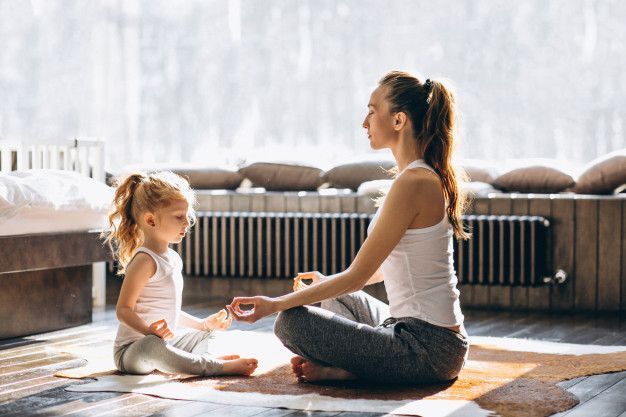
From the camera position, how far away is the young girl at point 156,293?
261 cm

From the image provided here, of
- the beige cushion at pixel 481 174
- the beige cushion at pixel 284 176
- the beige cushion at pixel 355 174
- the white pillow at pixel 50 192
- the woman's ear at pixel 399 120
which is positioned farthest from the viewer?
the beige cushion at pixel 284 176

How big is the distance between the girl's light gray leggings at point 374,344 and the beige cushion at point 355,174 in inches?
85.6

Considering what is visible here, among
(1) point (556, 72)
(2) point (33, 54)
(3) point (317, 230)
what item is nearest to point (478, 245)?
(3) point (317, 230)

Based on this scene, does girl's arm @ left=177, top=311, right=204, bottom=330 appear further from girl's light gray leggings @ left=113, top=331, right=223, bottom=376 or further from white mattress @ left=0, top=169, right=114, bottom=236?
white mattress @ left=0, top=169, right=114, bottom=236

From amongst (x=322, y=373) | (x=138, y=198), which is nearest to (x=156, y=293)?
(x=138, y=198)

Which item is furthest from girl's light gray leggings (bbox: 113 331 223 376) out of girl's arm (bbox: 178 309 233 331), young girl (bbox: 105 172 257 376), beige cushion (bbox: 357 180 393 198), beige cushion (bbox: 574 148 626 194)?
beige cushion (bbox: 574 148 626 194)

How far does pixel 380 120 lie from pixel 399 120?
0.15ft

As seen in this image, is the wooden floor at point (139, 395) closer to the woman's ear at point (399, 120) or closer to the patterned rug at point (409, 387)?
the patterned rug at point (409, 387)

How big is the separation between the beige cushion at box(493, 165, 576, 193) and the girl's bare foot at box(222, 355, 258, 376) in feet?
6.99

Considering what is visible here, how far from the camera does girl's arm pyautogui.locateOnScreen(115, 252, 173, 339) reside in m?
2.60

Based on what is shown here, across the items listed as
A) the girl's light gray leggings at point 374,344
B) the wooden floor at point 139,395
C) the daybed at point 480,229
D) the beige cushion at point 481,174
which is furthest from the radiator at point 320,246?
the girl's light gray leggings at point 374,344

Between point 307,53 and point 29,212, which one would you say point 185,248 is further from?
point 29,212

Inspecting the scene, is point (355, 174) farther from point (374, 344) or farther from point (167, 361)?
point (374, 344)

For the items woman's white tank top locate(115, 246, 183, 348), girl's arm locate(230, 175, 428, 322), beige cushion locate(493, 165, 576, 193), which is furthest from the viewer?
beige cushion locate(493, 165, 576, 193)
